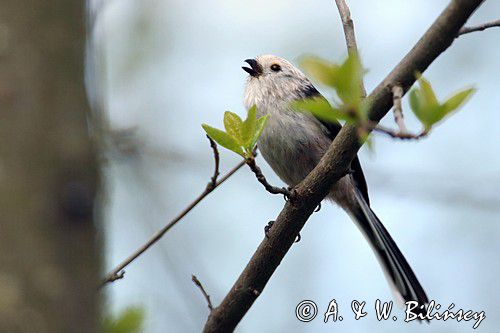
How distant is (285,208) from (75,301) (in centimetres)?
199

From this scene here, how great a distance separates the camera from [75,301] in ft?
4.41

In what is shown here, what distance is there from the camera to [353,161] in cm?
469

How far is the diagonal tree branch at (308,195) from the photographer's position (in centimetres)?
242

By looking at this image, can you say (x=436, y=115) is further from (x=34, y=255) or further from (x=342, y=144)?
(x=34, y=255)

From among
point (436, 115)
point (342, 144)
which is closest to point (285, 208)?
point (342, 144)

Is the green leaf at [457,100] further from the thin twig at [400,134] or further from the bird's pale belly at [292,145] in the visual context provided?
the bird's pale belly at [292,145]

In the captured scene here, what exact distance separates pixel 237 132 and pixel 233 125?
0.03 metres

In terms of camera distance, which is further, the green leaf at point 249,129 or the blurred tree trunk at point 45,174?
the green leaf at point 249,129

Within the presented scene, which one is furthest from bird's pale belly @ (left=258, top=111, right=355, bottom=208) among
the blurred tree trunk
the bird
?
the blurred tree trunk

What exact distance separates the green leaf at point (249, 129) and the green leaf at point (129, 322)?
76 cm

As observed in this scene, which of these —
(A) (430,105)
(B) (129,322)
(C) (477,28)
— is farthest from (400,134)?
(B) (129,322)

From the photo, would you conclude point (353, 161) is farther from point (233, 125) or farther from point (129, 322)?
point (129, 322)

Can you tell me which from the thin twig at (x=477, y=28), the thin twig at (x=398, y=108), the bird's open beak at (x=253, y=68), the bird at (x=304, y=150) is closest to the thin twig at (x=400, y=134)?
the thin twig at (x=398, y=108)

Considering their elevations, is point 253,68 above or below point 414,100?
above
